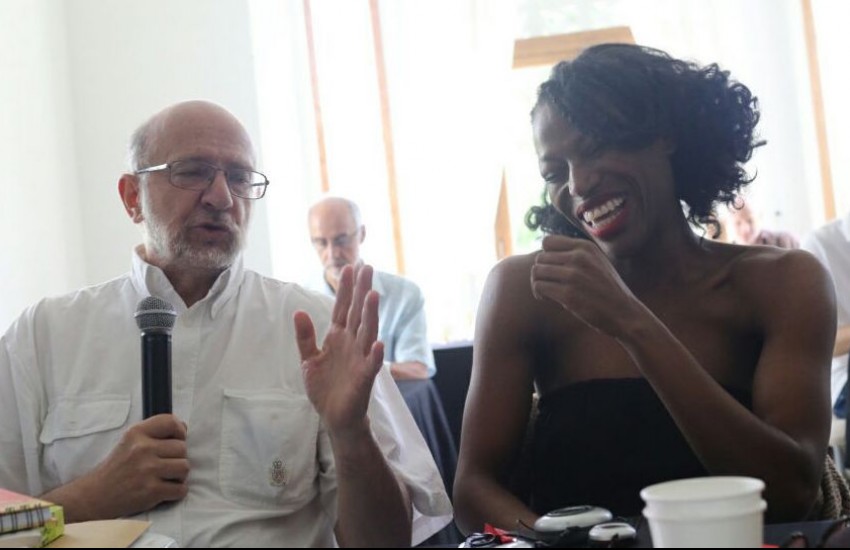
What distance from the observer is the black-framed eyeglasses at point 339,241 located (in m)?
4.75

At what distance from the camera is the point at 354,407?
1.47m

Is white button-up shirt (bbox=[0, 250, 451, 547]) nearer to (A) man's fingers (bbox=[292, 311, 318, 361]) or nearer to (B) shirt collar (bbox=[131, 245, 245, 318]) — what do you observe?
(B) shirt collar (bbox=[131, 245, 245, 318])

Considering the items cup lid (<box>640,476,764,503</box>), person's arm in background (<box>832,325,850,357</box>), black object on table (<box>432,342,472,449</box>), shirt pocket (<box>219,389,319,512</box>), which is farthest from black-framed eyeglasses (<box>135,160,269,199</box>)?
black object on table (<box>432,342,472,449</box>)

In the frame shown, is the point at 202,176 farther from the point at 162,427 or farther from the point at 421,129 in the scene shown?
the point at 421,129

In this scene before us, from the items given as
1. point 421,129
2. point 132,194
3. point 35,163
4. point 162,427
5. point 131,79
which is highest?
point 131,79

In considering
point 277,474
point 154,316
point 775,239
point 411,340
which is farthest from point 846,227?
point 154,316

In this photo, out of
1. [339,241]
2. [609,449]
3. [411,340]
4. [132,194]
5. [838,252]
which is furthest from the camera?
[339,241]

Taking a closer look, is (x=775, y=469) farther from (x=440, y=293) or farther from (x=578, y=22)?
(x=578, y=22)

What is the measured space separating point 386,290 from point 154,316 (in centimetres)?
307

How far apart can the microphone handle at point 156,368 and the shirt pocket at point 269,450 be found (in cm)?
24

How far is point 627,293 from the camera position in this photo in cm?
146

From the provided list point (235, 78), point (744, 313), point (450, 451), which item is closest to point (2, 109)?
point (235, 78)

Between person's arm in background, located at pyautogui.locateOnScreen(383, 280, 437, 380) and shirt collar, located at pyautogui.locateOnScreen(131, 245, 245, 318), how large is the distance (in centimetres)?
229

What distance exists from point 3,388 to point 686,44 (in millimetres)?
4941
